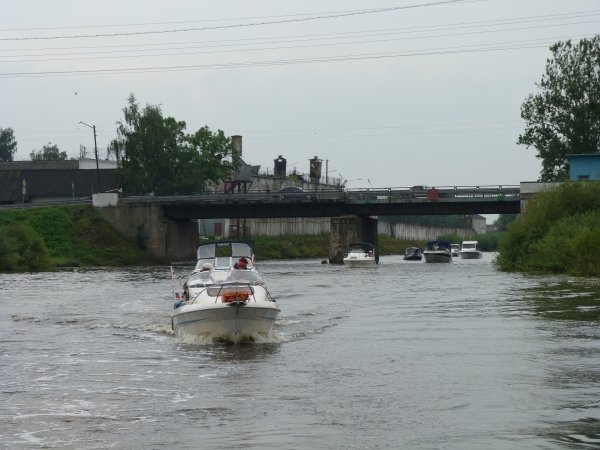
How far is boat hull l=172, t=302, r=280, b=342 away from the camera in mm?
25672

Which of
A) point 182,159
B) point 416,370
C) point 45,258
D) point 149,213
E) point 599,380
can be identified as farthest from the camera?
point 182,159

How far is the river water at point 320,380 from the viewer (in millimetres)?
14859

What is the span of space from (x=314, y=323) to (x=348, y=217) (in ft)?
221

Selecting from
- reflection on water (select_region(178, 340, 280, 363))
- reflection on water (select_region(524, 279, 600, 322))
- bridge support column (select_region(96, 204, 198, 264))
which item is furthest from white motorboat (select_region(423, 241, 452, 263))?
reflection on water (select_region(178, 340, 280, 363))

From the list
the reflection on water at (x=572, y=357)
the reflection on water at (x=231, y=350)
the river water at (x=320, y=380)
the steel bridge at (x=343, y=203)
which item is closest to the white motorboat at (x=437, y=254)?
the steel bridge at (x=343, y=203)

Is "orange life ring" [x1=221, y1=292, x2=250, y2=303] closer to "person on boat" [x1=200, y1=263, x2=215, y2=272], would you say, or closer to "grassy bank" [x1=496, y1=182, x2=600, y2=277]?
"person on boat" [x1=200, y1=263, x2=215, y2=272]

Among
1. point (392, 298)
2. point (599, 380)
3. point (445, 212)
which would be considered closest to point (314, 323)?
point (392, 298)

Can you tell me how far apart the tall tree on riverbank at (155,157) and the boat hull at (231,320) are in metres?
91.9

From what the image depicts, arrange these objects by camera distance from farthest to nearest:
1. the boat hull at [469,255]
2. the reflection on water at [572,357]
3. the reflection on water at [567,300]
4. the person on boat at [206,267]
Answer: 1. the boat hull at [469,255]
2. the person on boat at [206,267]
3. the reflection on water at [567,300]
4. the reflection on water at [572,357]

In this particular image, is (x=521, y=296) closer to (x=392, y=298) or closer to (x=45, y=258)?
(x=392, y=298)

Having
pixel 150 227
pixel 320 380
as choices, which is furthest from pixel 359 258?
pixel 320 380

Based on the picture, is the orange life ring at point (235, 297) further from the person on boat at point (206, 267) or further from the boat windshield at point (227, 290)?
the person on boat at point (206, 267)

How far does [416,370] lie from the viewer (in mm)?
20781

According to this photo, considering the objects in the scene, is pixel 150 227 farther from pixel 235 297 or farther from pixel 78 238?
pixel 235 297
